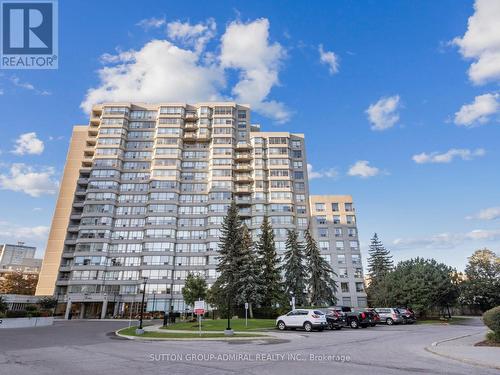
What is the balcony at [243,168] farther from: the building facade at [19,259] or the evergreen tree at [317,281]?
the building facade at [19,259]

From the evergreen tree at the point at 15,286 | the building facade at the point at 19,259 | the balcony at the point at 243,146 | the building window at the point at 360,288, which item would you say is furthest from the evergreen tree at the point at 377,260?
the building facade at the point at 19,259

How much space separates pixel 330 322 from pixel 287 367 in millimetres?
17258

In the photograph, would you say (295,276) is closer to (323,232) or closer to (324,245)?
(324,245)

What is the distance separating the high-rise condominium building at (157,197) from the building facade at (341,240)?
398 cm

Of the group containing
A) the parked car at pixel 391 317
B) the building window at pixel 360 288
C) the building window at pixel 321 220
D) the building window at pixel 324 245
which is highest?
the building window at pixel 321 220

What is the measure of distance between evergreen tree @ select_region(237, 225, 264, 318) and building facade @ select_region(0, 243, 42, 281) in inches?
4894

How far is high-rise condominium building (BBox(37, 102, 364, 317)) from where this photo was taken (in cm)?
6438

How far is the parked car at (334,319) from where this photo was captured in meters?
25.4

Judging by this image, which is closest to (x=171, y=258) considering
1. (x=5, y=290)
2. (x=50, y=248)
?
(x=50, y=248)

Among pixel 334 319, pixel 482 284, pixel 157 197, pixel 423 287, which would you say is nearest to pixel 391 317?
pixel 423 287

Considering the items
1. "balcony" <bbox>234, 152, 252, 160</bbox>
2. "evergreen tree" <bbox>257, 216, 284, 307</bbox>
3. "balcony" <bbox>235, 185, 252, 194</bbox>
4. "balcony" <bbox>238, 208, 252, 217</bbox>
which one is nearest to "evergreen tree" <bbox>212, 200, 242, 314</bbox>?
"evergreen tree" <bbox>257, 216, 284, 307</bbox>

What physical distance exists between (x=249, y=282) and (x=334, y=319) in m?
16.5

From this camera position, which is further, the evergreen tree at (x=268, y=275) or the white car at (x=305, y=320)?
the evergreen tree at (x=268, y=275)

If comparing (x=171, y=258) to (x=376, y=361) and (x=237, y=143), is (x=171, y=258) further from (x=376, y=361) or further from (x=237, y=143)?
(x=376, y=361)
